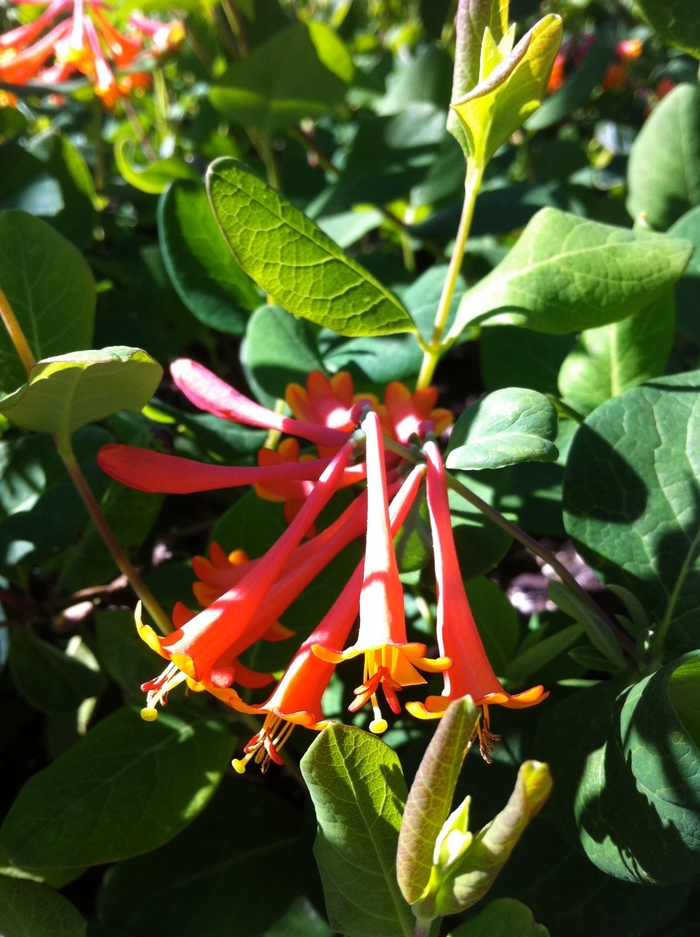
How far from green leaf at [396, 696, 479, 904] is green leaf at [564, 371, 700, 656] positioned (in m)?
0.29

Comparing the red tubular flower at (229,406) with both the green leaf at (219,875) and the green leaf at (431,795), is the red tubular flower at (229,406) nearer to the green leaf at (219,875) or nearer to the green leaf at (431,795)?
the green leaf at (431,795)

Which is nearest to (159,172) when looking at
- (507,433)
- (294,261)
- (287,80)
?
(287,80)

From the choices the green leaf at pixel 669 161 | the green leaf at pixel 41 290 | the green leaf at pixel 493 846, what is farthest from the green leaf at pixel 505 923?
the green leaf at pixel 669 161

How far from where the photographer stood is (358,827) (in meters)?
0.55

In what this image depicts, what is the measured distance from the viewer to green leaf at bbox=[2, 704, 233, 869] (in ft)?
2.17

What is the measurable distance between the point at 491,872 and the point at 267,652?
0.39 metres

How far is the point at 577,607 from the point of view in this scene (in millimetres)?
603

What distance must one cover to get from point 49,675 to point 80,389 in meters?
0.42

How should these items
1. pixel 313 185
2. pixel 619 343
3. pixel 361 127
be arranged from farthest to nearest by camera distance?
pixel 313 185
pixel 361 127
pixel 619 343

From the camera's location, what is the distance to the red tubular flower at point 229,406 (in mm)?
689

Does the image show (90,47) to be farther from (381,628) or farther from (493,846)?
(493,846)

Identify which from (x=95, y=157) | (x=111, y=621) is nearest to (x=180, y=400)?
(x=111, y=621)

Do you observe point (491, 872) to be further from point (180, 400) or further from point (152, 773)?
point (180, 400)

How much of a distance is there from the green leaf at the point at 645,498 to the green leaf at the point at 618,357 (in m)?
0.15
